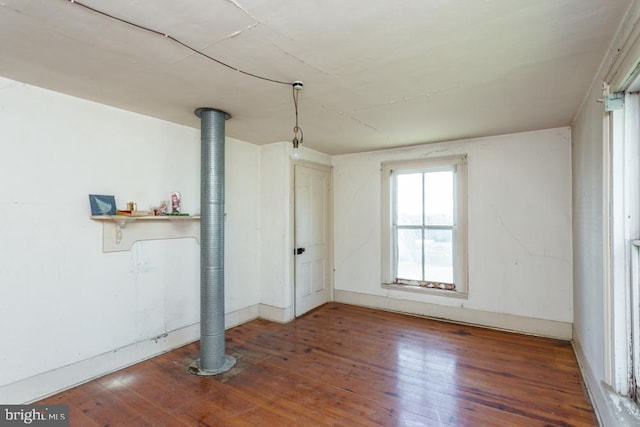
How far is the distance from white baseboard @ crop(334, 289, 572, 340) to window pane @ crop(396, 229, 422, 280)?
1.29 ft

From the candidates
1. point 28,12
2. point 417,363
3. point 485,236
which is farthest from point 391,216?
point 28,12

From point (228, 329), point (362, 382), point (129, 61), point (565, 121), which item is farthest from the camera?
point (228, 329)

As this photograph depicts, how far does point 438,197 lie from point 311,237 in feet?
6.17

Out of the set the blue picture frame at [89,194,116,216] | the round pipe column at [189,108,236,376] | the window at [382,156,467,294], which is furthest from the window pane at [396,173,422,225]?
the blue picture frame at [89,194,116,216]

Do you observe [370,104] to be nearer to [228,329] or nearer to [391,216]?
[391,216]

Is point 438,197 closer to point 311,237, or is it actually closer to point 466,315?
point 466,315

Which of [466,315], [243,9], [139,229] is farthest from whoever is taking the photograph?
[466,315]

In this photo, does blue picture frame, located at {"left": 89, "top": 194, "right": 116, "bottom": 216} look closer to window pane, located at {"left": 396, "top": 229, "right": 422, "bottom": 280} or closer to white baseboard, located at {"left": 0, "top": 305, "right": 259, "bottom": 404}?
white baseboard, located at {"left": 0, "top": 305, "right": 259, "bottom": 404}

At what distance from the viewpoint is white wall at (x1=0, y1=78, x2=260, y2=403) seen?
7.26 ft

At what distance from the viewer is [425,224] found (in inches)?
168

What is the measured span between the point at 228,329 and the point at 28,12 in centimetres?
332

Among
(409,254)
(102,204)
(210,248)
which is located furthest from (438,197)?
(102,204)

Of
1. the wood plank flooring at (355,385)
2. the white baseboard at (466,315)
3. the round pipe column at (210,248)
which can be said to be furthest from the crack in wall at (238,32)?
the white baseboard at (466,315)

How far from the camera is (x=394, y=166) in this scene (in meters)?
4.45
